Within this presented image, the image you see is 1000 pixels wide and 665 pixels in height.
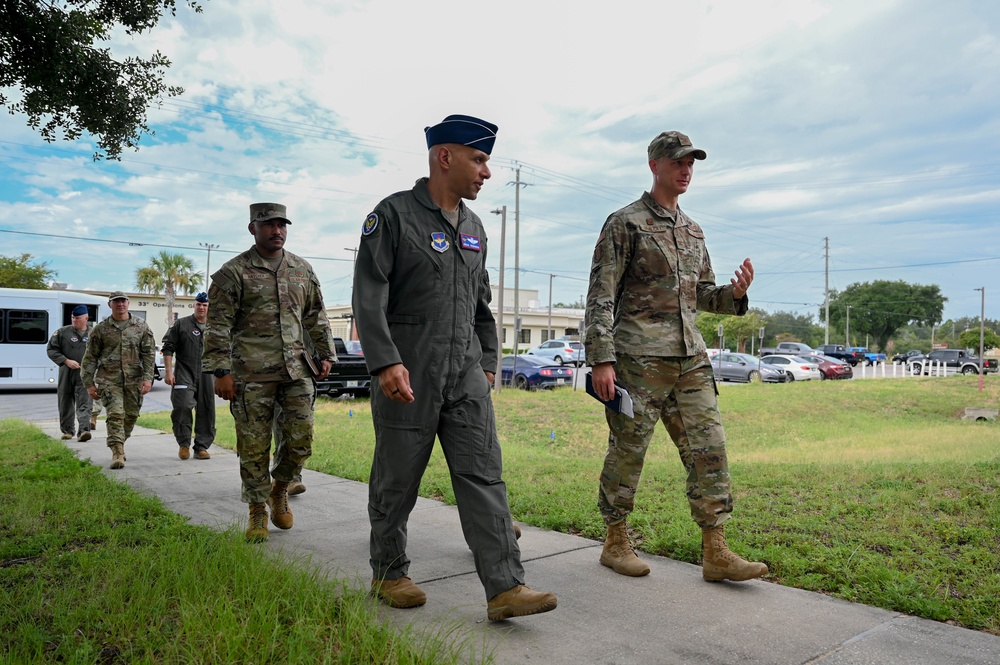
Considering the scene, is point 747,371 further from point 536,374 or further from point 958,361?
point 958,361

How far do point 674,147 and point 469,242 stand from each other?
4.44 feet

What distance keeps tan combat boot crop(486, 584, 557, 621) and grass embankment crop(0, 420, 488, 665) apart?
0.29m

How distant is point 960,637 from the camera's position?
301 centimetres

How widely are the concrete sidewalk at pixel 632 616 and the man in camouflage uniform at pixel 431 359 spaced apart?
215 mm

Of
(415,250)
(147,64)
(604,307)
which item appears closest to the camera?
(415,250)

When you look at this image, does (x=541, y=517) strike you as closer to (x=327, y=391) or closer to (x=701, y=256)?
(x=701, y=256)

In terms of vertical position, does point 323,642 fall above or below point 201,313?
below

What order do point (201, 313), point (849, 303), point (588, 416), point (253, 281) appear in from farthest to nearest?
point (849, 303) < point (588, 416) < point (201, 313) < point (253, 281)

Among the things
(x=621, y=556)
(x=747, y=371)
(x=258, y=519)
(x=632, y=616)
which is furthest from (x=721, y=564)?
(x=747, y=371)

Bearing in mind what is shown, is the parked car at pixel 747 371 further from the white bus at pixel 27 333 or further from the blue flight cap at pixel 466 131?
the blue flight cap at pixel 466 131

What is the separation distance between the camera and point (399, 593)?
3357 millimetres

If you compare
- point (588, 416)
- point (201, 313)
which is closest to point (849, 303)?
point (588, 416)

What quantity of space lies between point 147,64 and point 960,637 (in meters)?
7.92

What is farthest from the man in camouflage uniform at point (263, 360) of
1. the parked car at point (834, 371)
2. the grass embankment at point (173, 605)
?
the parked car at point (834, 371)
